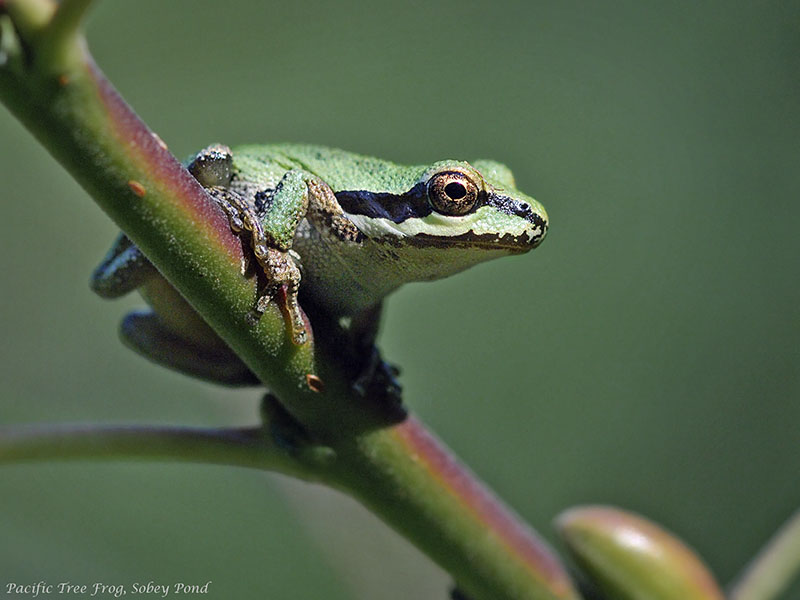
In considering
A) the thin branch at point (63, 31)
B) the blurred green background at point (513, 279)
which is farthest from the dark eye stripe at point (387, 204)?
the blurred green background at point (513, 279)

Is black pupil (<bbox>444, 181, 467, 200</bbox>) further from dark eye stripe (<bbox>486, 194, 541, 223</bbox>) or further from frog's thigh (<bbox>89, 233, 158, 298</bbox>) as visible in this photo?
frog's thigh (<bbox>89, 233, 158, 298</bbox>)

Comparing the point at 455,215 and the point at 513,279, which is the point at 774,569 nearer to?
the point at 455,215

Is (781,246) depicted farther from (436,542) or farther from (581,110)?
(436,542)

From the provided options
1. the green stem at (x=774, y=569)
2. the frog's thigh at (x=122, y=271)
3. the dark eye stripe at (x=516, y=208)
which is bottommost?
the green stem at (x=774, y=569)

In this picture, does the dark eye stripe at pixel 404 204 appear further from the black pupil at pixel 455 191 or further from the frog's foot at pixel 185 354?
the frog's foot at pixel 185 354

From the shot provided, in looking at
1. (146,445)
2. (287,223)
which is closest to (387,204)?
(287,223)
